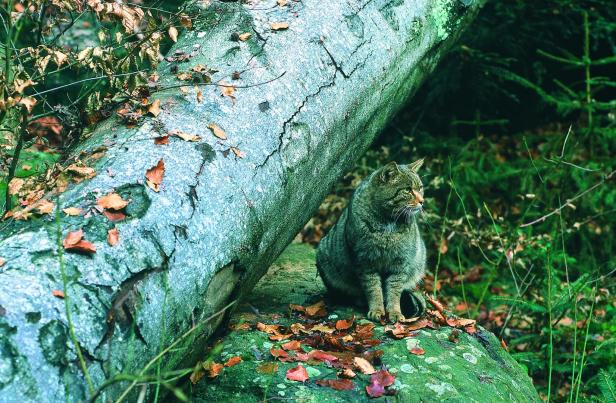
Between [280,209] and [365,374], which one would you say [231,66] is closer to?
[280,209]

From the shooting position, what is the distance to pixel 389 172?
12.6 ft

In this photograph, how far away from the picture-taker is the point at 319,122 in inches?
129

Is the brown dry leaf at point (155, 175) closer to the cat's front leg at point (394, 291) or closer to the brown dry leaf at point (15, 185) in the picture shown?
the brown dry leaf at point (15, 185)

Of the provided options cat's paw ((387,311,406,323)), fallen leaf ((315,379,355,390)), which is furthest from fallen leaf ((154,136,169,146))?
cat's paw ((387,311,406,323))

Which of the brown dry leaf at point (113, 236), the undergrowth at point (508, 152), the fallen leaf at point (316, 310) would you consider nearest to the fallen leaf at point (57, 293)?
the brown dry leaf at point (113, 236)

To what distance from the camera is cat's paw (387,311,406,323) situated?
11.3ft

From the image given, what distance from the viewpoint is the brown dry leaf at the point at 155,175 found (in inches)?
98.9

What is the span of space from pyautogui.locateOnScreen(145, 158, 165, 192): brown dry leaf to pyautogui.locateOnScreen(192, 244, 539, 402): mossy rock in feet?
2.15

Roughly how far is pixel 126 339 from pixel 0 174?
5.25 ft

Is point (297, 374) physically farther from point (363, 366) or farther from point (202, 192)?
point (202, 192)

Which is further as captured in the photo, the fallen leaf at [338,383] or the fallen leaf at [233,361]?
the fallen leaf at [233,361]

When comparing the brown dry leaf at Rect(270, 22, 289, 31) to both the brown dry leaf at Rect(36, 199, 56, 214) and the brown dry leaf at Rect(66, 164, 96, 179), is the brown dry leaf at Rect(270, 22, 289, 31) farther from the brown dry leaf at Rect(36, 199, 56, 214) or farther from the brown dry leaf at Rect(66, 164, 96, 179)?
the brown dry leaf at Rect(36, 199, 56, 214)

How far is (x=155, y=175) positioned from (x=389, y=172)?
168 centimetres

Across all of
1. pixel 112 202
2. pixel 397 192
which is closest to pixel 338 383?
pixel 112 202
